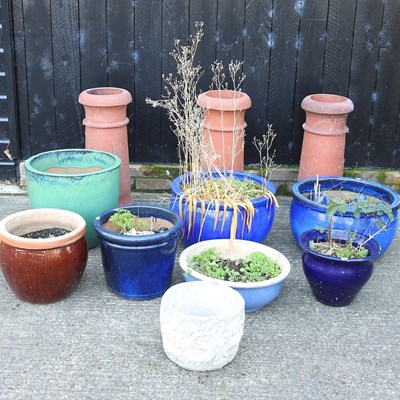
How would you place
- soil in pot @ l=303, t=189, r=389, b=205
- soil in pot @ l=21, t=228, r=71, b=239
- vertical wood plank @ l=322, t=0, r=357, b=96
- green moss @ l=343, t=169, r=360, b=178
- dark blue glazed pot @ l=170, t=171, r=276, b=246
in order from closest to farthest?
soil in pot @ l=21, t=228, r=71, b=239 → dark blue glazed pot @ l=170, t=171, r=276, b=246 → soil in pot @ l=303, t=189, r=389, b=205 → vertical wood plank @ l=322, t=0, r=357, b=96 → green moss @ l=343, t=169, r=360, b=178

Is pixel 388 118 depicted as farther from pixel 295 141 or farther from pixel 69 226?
pixel 69 226

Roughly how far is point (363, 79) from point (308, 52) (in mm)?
466

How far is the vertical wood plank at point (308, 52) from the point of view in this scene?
4633 mm

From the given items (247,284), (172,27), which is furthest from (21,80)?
(247,284)

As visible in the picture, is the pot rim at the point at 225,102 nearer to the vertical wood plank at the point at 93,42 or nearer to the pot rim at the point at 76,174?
the pot rim at the point at 76,174

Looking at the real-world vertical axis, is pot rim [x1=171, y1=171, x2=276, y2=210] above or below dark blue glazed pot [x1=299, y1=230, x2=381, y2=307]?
above

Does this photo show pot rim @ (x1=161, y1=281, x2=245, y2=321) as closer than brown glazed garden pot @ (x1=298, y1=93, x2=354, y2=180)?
Yes

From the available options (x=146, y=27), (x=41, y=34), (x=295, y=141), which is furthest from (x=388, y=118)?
(x=41, y=34)

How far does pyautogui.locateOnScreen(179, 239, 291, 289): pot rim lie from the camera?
3158 millimetres

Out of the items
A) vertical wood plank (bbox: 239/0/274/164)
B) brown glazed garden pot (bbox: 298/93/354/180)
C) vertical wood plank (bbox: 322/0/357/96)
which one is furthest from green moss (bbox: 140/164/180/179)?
vertical wood plank (bbox: 322/0/357/96)

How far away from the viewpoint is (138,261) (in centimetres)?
331

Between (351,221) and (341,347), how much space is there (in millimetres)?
886

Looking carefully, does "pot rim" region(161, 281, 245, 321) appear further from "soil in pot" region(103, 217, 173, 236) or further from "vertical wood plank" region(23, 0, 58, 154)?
"vertical wood plank" region(23, 0, 58, 154)

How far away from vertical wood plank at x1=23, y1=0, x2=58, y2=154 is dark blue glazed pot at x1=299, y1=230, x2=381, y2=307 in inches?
94.5
